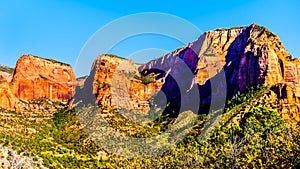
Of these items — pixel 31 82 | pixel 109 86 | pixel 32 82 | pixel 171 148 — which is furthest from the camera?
pixel 32 82

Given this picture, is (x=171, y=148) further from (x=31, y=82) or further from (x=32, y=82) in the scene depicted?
(x=32, y=82)

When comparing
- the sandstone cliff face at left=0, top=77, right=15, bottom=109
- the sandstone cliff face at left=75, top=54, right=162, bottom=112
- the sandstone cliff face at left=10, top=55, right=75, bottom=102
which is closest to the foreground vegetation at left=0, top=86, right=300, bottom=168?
the sandstone cliff face at left=0, top=77, right=15, bottom=109

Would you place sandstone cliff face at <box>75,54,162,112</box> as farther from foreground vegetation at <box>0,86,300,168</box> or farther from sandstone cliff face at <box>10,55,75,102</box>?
sandstone cliff face at <box>10,55,75,102</box>

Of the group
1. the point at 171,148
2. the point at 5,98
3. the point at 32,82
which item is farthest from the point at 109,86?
the point at 171,148

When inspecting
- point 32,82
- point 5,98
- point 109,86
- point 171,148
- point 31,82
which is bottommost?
point 171,148

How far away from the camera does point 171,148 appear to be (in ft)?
369

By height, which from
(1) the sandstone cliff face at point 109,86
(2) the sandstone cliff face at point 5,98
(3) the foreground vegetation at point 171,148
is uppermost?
(1) the sandstone cliff face at point 109,86

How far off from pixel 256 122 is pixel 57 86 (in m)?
136

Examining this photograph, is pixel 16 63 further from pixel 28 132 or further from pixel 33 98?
pixel 28 132

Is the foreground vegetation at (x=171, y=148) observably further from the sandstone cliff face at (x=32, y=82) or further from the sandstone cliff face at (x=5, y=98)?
the sandstone cliff face at (x=32, y=82)

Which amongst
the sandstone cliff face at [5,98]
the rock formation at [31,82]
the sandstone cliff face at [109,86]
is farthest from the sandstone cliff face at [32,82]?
the sandstone cliff face at [5,98]

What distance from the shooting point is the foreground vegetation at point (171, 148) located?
46.0 metres

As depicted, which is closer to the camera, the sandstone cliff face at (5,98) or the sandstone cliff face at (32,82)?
the sandstone cliff face at (5,98)

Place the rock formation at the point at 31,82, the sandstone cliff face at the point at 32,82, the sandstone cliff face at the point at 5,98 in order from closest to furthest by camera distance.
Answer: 1. the sandstone cliff face at the point at 5,98
2. the rock formation at the point at 31,82
3. the sandstone cliff face at the point at 32,82
